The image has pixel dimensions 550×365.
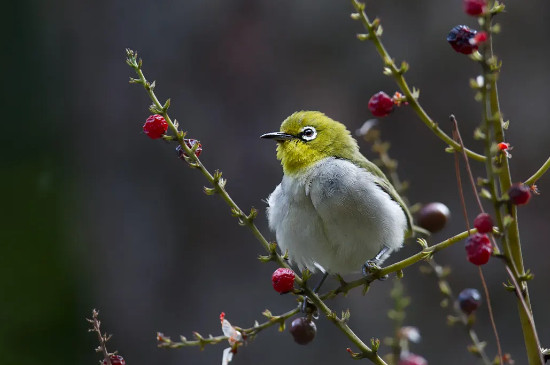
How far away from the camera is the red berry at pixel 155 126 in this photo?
1.54m

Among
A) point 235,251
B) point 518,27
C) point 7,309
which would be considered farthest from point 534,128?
point 7,309

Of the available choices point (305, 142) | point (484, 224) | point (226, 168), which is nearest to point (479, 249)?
point (484, 224)

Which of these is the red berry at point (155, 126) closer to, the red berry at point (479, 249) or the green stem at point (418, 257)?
the green stem at point (418, 257)

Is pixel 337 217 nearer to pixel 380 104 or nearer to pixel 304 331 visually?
pixel 304 331

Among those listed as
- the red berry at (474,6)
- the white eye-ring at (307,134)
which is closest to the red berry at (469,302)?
the red berry at (474,6)

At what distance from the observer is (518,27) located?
418cm

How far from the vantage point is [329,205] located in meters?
2.54

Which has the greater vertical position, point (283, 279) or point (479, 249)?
point (479, 249)

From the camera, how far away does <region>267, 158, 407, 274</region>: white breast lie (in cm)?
253

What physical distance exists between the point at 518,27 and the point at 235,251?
2185mm

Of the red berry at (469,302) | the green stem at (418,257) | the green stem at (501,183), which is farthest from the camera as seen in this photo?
the red berry at (469,302)

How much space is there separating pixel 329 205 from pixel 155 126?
112 cm

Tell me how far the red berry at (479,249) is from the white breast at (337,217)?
137 cm

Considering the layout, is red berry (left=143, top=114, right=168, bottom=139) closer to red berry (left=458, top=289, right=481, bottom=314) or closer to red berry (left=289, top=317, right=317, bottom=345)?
red berry (left=289, top=317, right=317, bottom=345)
